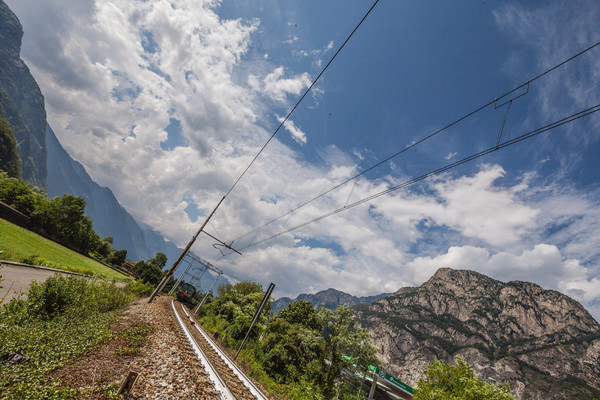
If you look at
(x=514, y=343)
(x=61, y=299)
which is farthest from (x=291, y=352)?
(x=514, y=343)

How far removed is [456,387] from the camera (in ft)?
67.5

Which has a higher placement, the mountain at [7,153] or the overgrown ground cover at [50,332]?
the mountain at [7,153]

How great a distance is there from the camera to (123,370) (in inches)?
253

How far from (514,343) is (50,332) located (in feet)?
777

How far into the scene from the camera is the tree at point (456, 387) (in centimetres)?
1751

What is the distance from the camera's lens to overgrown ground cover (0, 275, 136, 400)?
4.79 meters

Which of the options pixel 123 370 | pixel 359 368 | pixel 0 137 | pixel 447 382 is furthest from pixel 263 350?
pixel 0 137

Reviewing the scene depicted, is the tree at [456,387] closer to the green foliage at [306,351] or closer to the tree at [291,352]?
the green foliage at [306,351]

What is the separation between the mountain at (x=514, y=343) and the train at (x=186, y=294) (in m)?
144

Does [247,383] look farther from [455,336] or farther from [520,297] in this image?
[520,297]

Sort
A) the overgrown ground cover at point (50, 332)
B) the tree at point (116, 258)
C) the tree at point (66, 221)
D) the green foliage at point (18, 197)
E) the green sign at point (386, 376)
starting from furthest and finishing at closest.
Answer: the tree at point (116, 258)
the tree at point (66, 221)
the green foliage at point (18, 197)
the green sign at point (386, 376)
the overgrown ground cover at point (50, 332)

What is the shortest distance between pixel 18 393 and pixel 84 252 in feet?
213

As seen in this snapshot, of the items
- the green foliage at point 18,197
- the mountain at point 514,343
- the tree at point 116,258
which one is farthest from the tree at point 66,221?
the mountain at point 514,343

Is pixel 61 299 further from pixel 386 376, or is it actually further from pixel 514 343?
pixel 514 343
